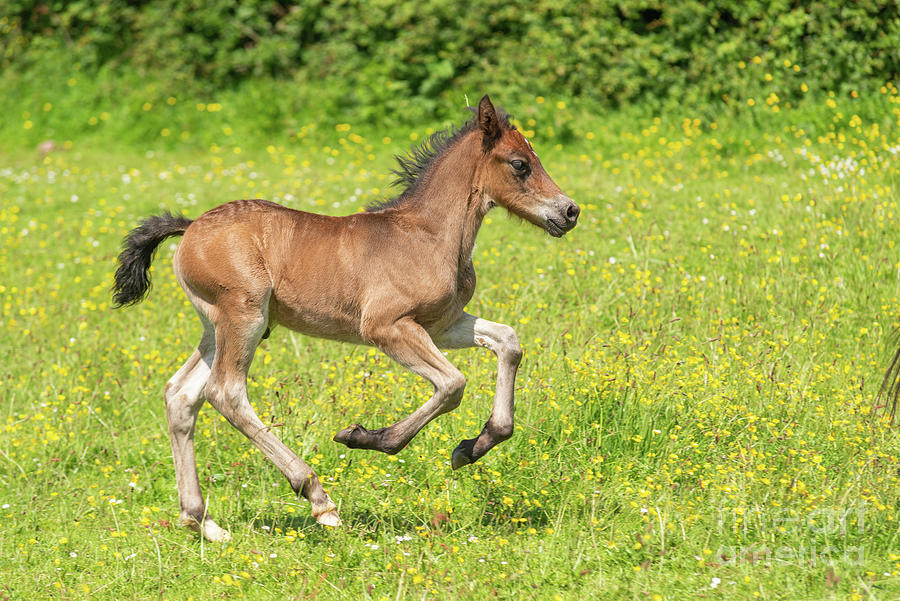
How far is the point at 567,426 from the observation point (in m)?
5.36

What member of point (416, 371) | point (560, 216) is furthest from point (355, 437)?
point (560, 216)

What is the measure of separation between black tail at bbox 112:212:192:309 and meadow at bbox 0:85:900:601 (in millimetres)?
1079

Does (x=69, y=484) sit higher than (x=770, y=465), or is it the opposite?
(x=770, y=465)

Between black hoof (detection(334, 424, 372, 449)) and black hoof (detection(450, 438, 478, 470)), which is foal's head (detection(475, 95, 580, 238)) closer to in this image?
black hoof (detection(450, 438, 478, 470))

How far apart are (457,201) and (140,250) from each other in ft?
5.71

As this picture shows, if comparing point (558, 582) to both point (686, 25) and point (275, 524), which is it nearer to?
point (275, 524)

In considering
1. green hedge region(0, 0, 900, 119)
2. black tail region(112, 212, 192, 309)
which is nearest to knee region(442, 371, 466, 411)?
black tail region(112, 212, 192, 309)

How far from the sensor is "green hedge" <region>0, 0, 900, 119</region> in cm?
1142

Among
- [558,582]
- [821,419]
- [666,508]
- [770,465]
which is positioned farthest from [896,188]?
[558,582]

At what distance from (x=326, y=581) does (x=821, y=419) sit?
2.81 m

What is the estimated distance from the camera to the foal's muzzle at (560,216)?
4.94 meters

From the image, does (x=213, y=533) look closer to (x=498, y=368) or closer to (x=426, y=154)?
(x=498, y=368)

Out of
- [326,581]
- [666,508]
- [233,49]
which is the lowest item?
[233,49]

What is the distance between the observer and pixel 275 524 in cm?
503
